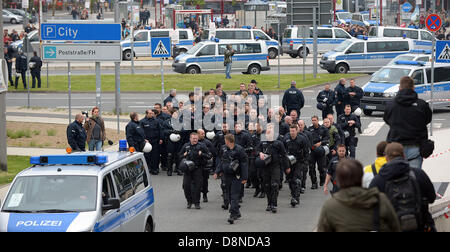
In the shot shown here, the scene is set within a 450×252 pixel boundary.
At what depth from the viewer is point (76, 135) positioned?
20125mm

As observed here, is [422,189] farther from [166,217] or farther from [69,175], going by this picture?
[166,217]

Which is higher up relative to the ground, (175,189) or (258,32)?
(258,32)

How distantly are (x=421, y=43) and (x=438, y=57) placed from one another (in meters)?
27.8

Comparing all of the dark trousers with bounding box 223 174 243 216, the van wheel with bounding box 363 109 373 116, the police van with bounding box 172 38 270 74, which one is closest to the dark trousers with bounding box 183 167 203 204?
the dark trousers with bounding box 223 174 243 216

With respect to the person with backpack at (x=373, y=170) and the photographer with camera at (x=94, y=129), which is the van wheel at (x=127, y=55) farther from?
the person with backpack at (x=373, y=170)

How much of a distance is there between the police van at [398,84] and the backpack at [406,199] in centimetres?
2108

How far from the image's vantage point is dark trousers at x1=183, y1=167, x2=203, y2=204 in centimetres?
1695

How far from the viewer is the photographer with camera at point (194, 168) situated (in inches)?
667

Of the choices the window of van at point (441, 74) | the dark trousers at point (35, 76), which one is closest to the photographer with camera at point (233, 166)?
the window of van at point (441, 74)

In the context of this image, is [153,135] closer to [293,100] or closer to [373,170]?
[293,100]

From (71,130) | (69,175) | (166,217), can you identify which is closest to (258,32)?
(71,130)

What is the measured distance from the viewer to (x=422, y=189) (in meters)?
9.27

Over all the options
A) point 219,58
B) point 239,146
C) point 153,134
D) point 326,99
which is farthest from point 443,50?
point 219,58

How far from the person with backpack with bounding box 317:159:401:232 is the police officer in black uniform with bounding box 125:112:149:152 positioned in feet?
43.8
